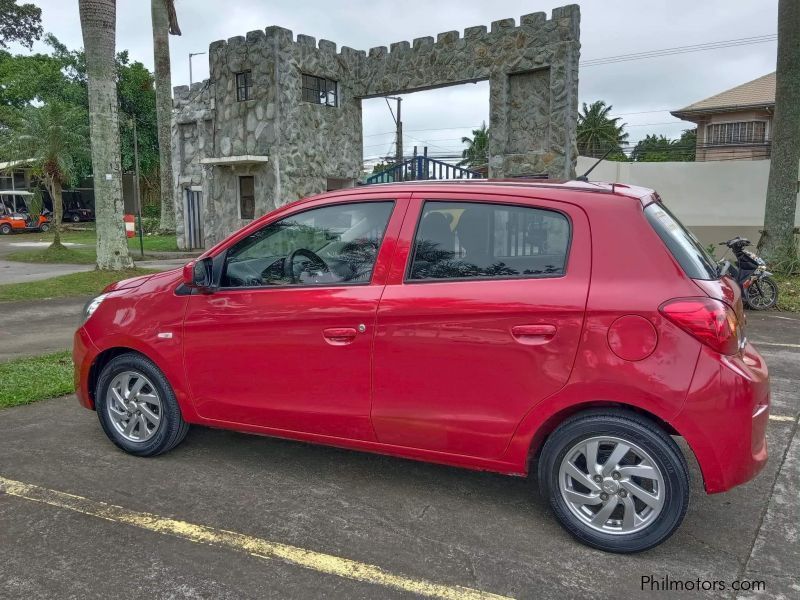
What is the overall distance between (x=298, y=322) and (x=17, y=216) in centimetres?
3403

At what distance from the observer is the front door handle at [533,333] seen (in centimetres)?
309

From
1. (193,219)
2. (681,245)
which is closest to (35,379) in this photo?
(681,245)

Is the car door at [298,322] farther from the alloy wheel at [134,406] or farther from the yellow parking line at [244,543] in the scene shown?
the yellow parking line at [244,543]

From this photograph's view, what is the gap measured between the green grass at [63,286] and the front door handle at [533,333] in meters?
10.5

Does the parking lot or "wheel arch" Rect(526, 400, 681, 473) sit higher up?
"wheel arch" Rect(526, 400, 681, 473)

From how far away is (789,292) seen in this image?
10.6m

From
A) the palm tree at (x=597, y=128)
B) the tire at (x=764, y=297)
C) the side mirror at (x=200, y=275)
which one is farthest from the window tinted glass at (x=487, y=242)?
the palm tree at (x=597, y=128)

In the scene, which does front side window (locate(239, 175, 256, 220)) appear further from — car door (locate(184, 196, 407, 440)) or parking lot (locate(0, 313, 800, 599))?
car door (locate(184, 196, 407, 440))

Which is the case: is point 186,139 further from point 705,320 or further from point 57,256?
point 705,320

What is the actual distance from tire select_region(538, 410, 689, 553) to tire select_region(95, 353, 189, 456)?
7.77ft

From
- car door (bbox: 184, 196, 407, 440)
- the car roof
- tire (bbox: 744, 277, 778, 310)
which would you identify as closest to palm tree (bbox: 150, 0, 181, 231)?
tire (bbox: 744, 277, 778, 310)

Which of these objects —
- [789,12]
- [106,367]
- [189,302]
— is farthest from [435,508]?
[789,12]

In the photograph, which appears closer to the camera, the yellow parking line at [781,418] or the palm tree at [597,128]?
the yellow parking line at [781,418]

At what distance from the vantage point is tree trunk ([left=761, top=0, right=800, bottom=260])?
36.3 feet
